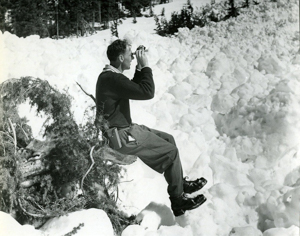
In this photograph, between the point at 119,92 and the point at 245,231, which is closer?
the point at 245,231

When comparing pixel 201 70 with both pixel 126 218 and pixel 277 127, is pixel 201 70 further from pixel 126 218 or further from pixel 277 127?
pixel 126 218

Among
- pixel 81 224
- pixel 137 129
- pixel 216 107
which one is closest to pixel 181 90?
pixel 216 107

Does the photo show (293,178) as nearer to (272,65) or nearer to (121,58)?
(272,65)

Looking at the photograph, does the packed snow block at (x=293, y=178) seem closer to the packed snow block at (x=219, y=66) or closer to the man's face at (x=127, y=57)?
the packed snow block at (x=219, y=66)

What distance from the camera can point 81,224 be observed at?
6.55 feet

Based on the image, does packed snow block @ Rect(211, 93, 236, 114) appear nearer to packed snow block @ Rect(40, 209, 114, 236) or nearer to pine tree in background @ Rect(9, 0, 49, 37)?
packed snow block @ Rect(40, 209, 114, 236)

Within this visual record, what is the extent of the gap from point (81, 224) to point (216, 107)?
1.28 metres

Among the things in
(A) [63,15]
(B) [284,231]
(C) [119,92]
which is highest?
(A) [63,15]

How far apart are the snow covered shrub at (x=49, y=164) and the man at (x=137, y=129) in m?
0.16

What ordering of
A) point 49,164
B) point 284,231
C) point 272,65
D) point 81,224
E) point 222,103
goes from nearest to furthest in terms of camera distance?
point 284,231 < point 81,224 < point 49,164 < point 222,103 < point 272,65

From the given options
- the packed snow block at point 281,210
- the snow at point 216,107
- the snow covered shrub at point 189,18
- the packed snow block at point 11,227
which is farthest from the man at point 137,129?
the snow covered shrub at point 189,18

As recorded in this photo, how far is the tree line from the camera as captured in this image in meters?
2.37

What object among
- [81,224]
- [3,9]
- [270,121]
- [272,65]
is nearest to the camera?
[81,224]

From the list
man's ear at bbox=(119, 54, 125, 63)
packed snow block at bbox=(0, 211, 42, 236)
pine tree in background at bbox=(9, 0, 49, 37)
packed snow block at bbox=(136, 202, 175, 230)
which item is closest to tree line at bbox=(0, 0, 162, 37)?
pine tree in background at bbox=(9, 0, 49, 37)
